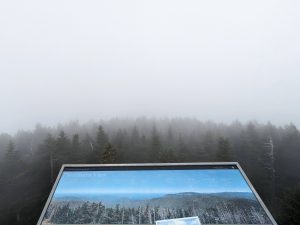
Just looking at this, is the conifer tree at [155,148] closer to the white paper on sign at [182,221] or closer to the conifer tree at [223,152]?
the conifer tree at [223,152]

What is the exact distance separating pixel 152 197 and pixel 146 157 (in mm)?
23209

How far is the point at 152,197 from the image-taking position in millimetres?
5648

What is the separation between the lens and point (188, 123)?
1759 inches

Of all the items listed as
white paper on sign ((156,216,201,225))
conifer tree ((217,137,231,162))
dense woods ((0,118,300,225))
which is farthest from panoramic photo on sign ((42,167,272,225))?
conifer tree ((217,137,231,162))

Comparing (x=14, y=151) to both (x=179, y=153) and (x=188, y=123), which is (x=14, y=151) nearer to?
(x=179, y=153)

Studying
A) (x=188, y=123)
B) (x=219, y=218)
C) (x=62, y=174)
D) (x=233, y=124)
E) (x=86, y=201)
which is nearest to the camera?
(x=219, y=218)

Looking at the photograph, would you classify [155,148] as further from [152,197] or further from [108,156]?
[152,197]

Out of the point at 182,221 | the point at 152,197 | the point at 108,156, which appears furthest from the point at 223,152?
the point at 182,221

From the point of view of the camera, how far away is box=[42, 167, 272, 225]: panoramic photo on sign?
5223 mm

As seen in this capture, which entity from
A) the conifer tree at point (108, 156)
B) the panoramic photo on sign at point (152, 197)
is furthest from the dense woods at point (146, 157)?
the panoramic photo on sign at point (152, 197)

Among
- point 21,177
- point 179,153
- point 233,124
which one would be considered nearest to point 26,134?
point 21,177

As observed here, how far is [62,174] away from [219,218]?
3.08 metres

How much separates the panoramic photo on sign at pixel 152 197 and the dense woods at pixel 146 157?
17.2 m

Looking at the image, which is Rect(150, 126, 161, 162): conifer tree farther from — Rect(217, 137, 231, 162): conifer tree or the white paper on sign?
the white paper on sign
